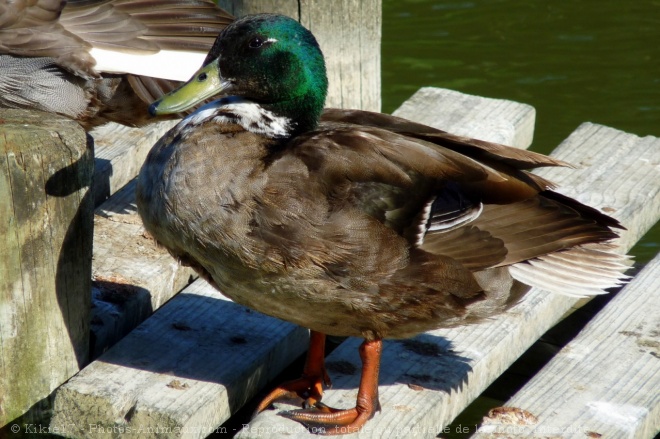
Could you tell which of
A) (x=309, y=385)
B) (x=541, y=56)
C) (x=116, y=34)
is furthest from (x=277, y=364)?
(x=541, y=56)

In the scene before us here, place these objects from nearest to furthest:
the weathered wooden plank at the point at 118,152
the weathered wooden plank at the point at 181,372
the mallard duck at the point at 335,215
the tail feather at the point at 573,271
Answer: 1. the mallard duck at the point at 335,215
2. the weathered wooden plank at the point at 181,372
3. the tail feather at the point at 573,271
4. the weathered wooden plank at the point at 118,152

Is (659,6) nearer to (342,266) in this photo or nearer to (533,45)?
(533,45)

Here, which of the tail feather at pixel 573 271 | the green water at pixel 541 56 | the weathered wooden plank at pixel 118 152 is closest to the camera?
the tail feather at pixel 573 271

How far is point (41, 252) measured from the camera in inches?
120

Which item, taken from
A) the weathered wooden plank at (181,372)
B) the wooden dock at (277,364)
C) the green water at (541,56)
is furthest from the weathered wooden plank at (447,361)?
the green water at (541,56)

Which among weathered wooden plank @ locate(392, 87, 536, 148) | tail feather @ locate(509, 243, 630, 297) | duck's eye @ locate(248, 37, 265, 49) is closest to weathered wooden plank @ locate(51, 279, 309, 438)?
tail feather @ locate(509, 243, 630, 297)

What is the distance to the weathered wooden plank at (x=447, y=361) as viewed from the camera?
3078mm

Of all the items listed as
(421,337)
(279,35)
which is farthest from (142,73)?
(421,337)

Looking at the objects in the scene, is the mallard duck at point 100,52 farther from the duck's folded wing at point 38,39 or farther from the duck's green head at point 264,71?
the duck's green head at point 264,71

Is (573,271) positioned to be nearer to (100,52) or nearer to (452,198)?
(452,198)

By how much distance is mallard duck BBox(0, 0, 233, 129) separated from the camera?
159 inches

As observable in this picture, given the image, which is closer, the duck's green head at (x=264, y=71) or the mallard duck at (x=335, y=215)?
the mallard duck at (x=335, y=215)

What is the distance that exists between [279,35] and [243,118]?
0.86 ft

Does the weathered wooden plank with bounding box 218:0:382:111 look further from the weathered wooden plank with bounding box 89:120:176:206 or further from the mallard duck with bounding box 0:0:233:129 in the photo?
the weathered wooden plank with bounding box 89:120:176:206
